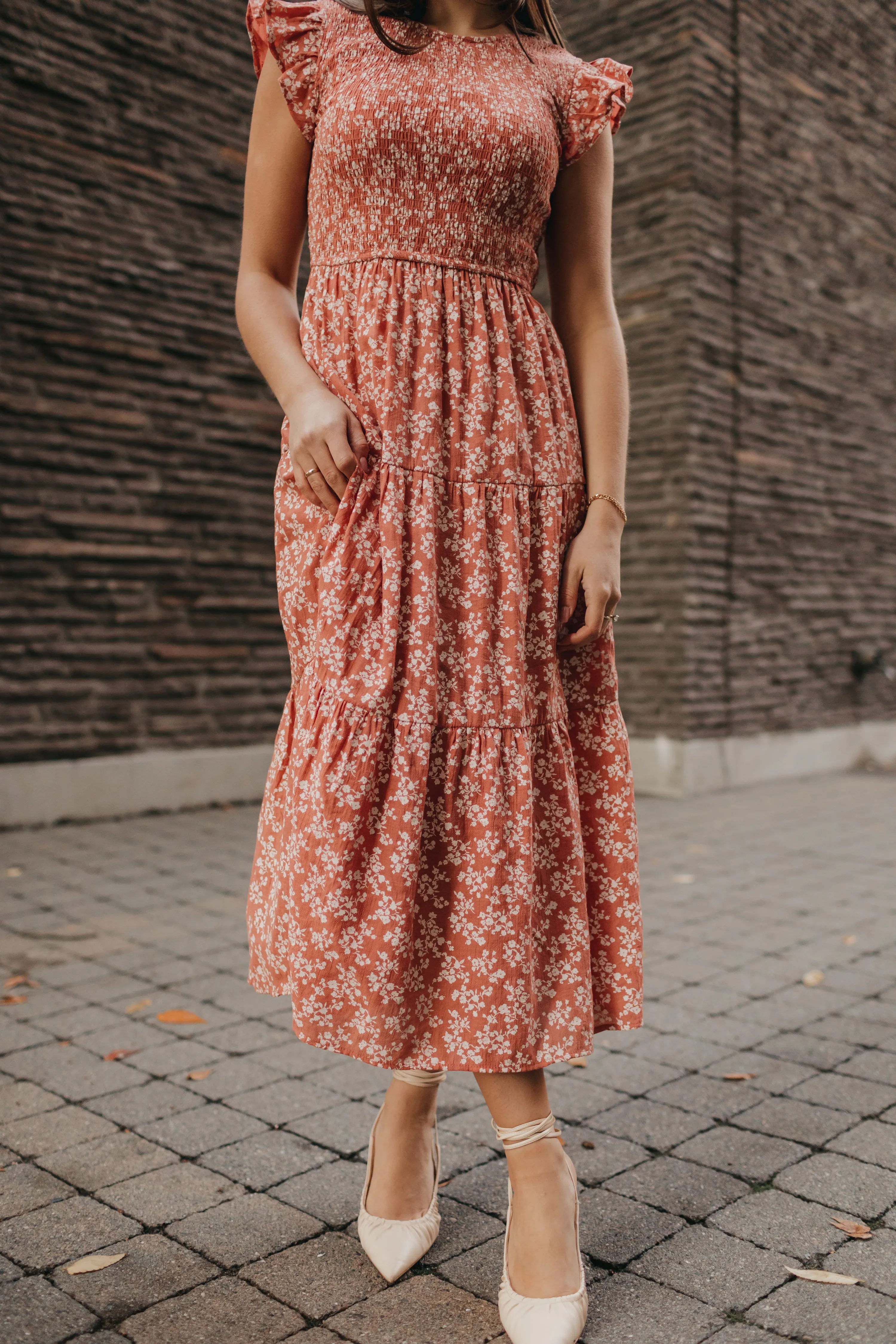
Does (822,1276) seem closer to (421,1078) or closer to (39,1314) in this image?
(421,1078)

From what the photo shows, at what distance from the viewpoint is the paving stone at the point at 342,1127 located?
7.22ft

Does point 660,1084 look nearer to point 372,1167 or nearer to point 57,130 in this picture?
point 372,1167

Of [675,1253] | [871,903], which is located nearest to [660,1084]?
[675,1253]

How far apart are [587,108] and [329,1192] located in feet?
6.01

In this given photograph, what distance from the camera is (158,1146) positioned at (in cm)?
218

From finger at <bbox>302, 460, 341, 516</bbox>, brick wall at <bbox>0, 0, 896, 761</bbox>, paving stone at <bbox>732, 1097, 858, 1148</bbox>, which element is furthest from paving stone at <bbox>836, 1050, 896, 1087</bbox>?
brick wall at <bbox>0, 0, 896, 761</bbox>

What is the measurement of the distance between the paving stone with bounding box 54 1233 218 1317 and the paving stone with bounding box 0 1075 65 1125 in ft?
1.96

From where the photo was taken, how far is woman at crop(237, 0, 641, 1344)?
5.03 feet

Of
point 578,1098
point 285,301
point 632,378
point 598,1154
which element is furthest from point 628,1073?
point 632,378

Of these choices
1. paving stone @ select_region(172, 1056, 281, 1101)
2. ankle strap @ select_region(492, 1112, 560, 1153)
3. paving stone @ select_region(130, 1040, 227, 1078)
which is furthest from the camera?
Result: paving stone @ select_region(130, 1040, 227, 1078)

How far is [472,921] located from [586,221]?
3.61 ft

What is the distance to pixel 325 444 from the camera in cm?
153

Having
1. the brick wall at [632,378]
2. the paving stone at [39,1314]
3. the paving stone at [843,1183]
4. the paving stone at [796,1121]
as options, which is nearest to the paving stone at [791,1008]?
the paving stone at [796,1121]

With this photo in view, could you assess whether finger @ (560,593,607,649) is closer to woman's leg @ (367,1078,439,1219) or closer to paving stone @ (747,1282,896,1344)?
woman's leg @ (367,1078,439,1219)
